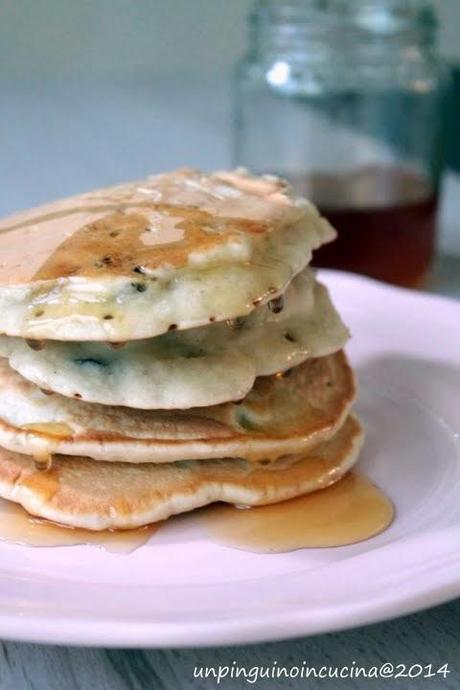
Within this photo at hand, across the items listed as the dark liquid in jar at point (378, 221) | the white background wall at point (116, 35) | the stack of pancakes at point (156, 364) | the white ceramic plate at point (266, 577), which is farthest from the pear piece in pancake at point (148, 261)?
the white background wall at point (116, 35)

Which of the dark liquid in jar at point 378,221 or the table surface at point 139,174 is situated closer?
the table surface at point 139,174

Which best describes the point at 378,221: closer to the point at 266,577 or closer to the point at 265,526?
the point at 265,526

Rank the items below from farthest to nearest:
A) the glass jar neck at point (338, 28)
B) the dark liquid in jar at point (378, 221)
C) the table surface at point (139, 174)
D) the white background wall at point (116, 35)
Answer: the white background wall at point (116, 35) < the glass jar neck at point (338, 28) < the dark liquid in jar at point (378, 221) < the table surface at point (139, 174)

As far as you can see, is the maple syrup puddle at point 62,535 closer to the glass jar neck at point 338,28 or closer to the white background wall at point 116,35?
the glass jar neck at point 338,28

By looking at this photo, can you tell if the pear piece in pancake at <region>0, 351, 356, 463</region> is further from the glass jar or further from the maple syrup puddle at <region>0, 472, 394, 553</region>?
the glass jar

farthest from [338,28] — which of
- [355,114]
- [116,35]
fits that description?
[116,35]

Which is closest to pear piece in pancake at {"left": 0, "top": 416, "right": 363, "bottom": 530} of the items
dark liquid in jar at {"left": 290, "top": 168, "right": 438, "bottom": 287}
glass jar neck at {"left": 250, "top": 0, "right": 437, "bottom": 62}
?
dark liquid in jar at {"left": 290, "top": 168, "right": 438, "bottom": 287}

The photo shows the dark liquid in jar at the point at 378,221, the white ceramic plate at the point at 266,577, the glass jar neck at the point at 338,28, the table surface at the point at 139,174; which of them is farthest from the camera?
the glass jar neck at the point at 338,28
